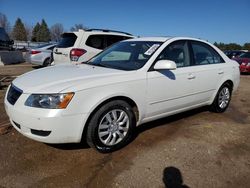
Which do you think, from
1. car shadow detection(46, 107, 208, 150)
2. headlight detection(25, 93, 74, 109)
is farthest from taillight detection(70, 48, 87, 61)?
headlight detection(25, 93, 74, 109)

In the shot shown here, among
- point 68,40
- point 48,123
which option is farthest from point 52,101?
point 68,40

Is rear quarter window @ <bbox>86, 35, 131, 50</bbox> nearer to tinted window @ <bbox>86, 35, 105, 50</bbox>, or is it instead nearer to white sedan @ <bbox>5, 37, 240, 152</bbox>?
tinted window @ <bbox>86, 35, 105, 50</bbox>

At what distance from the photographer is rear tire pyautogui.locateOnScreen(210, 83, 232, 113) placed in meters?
5.54

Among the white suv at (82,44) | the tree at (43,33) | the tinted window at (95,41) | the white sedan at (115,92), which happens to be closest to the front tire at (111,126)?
the white sedan at (115,92)

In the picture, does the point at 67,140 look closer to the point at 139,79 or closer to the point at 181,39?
the point at 139,79

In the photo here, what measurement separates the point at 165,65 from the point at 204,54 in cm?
157

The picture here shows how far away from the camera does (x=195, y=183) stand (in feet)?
10.0

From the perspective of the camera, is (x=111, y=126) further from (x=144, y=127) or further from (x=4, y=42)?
(x=4, y=42)

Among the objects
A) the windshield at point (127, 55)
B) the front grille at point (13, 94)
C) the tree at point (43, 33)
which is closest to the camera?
the front grille at point (13, 94)

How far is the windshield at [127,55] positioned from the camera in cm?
414

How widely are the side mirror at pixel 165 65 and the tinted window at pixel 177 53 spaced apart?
13.3 inches

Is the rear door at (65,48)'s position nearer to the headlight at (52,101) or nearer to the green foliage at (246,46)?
the headlight at (52,101)

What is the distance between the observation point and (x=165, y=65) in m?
3.90

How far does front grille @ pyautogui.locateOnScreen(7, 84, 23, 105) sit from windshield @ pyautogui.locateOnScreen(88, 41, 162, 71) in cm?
138
